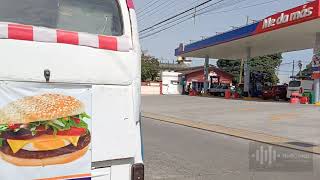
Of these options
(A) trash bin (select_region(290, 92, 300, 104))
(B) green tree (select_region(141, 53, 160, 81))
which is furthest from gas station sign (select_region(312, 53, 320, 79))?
(B) green tree (select_region(141, 53, 160, 81))

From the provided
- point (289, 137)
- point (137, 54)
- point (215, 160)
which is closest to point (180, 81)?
point (289, 137)

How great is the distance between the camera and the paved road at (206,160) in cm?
725

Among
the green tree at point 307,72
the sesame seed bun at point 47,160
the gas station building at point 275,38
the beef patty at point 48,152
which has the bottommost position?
the sesame seed bun at point 47,160

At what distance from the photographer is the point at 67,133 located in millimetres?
3375

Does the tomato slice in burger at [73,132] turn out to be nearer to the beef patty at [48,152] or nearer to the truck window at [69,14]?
the beef patty at [48,152]

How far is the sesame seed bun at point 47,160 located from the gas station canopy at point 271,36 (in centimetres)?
2078

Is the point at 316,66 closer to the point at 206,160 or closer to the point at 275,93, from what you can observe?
the point at 275,93

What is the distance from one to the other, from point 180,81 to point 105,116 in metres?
55.6

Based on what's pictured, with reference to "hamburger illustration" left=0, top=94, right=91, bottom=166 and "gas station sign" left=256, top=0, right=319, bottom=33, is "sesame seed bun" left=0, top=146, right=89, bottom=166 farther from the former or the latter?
"gas station sign" left=256, top=0, right=319, bottom=33

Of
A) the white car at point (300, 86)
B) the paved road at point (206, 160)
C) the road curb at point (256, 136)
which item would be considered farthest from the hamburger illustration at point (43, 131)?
the white car at point (300, 86)

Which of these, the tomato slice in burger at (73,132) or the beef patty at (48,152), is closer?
the beef patty at (48,152)

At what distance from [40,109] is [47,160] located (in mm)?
414

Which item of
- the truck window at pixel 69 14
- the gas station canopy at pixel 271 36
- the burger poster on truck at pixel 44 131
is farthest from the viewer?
the gas station canopy at pixel 271 36

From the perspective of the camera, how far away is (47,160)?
3.26 metres
